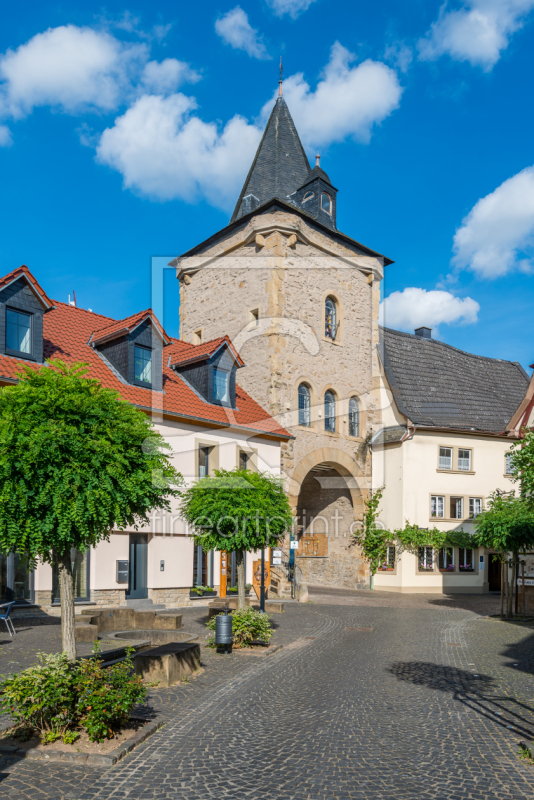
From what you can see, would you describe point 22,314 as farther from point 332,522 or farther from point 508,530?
point 332,522

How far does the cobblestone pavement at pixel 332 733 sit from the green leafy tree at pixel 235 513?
2157mm

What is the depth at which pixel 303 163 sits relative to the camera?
30.1 m

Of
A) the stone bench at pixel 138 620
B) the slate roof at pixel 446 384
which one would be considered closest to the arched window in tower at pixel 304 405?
the slate roof at pixel 446 384

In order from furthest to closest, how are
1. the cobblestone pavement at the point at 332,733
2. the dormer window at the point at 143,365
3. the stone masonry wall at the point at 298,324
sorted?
1. the stone masonry wall at the point at 298,324
2. the dormer window at the point at 143,365
3. the cobblestone pavement at the point at 332,733

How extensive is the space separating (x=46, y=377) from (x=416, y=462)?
22.3 m

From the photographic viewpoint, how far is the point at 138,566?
19000 mm

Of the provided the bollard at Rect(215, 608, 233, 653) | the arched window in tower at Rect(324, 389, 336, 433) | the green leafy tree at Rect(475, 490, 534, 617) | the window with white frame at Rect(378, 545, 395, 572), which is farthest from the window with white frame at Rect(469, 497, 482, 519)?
the bollard at Rect(215, 608, 233, 653)

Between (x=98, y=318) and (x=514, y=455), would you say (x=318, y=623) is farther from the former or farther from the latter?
(x=98, y=318)

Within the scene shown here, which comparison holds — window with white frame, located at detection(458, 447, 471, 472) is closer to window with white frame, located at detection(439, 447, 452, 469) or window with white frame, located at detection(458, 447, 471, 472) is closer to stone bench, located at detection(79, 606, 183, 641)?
window with white frame, located at detection(439, 447, 452, 469)

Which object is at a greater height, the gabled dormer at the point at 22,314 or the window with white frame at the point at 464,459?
the gabled dormer at the point at 22,314

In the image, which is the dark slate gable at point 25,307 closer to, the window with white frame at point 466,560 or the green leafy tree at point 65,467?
the green leafy tree at point 65,467

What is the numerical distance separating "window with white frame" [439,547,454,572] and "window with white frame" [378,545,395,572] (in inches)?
81.5

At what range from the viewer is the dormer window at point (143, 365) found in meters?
19.9

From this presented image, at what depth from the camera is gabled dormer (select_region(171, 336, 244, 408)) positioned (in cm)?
2200
